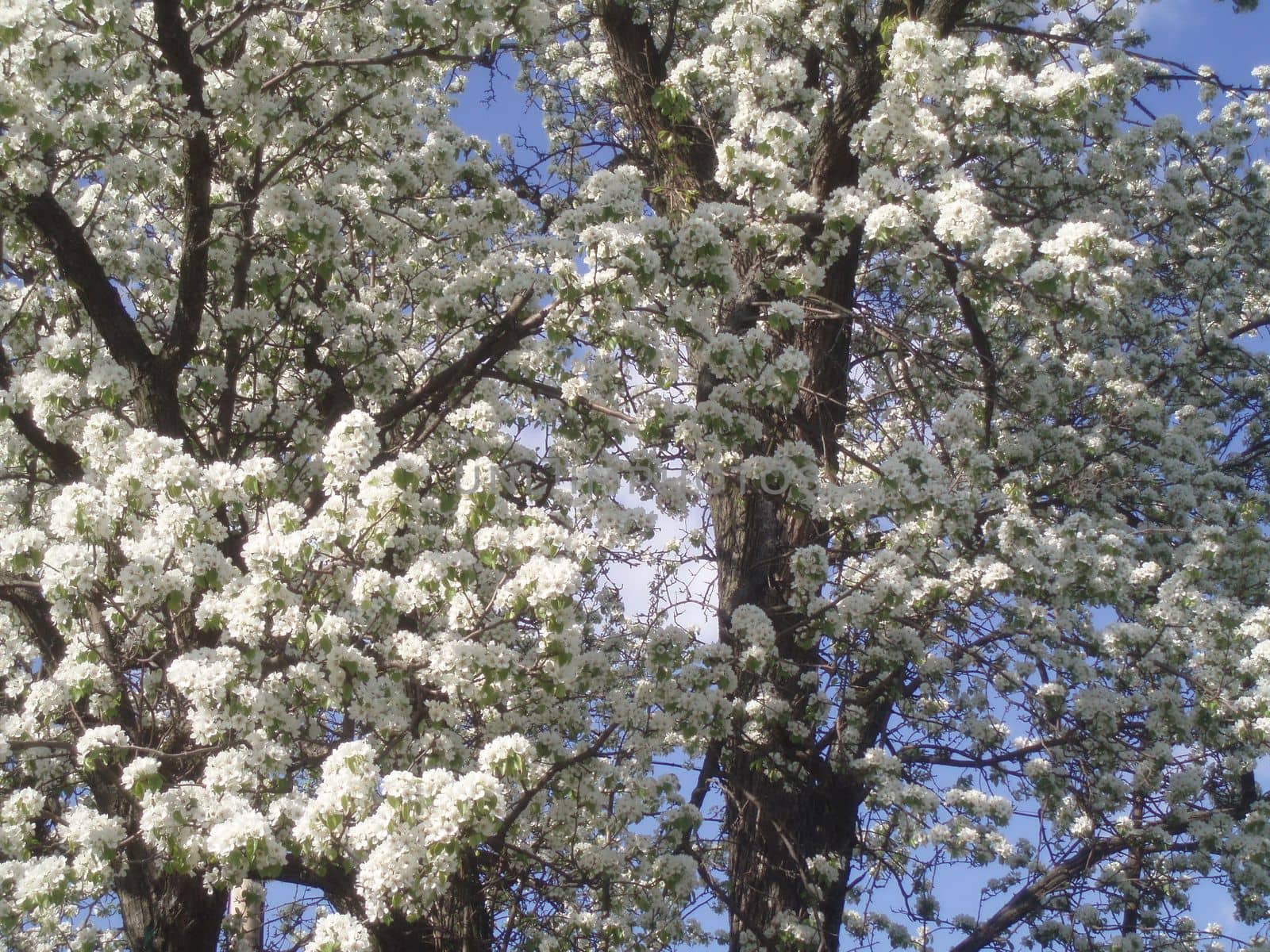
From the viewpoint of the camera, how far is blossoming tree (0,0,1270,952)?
5.55 metres

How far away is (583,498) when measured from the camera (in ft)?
21.5

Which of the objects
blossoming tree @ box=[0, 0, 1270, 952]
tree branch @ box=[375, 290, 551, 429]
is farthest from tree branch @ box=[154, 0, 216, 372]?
tree branch @ box=[375, 290, 551, 429]

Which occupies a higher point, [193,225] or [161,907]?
[193,225]

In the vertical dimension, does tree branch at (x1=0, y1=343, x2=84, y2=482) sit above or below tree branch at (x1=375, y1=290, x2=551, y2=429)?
below

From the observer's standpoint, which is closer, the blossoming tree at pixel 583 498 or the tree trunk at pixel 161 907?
the blossoming tree at pixel 583 498

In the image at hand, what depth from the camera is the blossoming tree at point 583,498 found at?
5.55 meters

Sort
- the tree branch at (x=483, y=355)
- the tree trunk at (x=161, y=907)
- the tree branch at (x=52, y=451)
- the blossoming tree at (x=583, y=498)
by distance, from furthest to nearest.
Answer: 1. the tree branch at (x=483, y=355)
2. the tree branch at (x=52, y=451)
3. the tree trunk at (x=161, y=907)
4. the blossoming tree at (x=583, y=498)

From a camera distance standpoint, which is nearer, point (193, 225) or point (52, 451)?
point (193, 225)

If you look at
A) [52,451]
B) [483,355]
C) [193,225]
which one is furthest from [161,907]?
[193,225]

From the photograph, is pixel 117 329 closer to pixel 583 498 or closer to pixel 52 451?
pixel 52 451

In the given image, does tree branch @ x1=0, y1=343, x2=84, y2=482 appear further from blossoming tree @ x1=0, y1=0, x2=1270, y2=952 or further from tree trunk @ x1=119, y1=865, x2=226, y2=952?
tree trunk @ x1=119, y1=865, x2=226, y2=952

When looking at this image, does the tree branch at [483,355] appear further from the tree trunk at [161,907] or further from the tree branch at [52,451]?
the tree trunk at [161,907]

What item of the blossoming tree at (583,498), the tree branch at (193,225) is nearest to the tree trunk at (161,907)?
the blossoming tree at (583,498)

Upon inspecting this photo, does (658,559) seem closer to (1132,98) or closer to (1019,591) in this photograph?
(1019,591)
